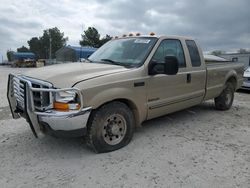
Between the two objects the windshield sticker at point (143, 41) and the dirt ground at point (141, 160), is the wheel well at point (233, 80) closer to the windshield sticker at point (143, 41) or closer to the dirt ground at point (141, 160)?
the dirt ground at point (141, 160)

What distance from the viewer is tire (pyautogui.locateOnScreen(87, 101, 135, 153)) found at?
11.6 ft

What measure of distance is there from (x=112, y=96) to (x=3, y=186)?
5.87ft

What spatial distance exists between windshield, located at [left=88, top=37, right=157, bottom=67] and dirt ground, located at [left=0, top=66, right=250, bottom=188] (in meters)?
1.41

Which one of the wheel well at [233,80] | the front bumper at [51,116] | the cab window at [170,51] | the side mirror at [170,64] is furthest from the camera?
the wheel well at [233,80]

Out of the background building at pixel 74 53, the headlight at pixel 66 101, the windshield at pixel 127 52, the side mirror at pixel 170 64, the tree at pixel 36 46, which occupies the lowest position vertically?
the headlight at pixel 66 101

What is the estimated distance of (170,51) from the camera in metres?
4.70

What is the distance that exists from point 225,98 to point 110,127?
A: 160 inches

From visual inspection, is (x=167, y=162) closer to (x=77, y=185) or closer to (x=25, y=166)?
(x=77, y=185)

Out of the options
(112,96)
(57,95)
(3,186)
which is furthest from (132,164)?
(3,186)

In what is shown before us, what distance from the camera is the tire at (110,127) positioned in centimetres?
353

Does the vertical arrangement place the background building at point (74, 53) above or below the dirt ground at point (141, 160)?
above

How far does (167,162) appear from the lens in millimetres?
3473

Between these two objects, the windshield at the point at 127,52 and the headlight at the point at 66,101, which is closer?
the headlight at the point at 66,101

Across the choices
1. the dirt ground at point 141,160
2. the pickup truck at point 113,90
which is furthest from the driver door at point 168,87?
the dirt ground at point 141,160
